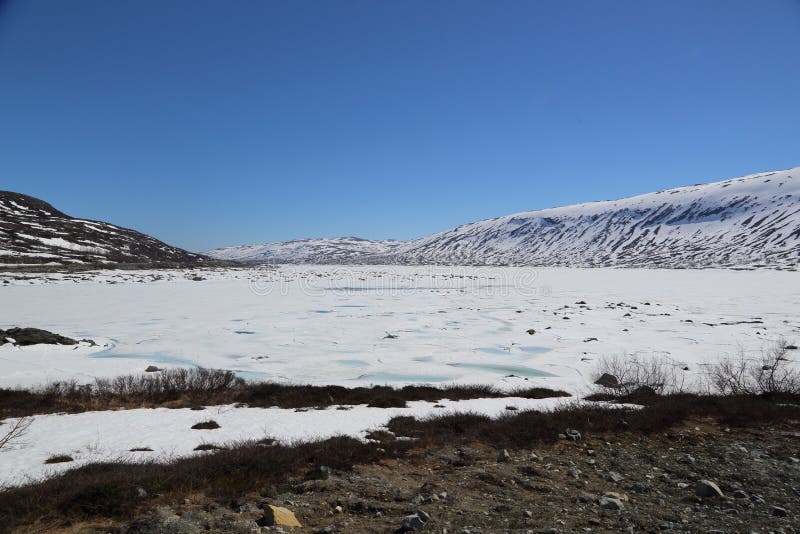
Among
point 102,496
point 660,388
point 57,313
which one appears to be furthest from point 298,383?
point 57,313

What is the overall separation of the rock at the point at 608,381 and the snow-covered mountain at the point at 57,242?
304ft

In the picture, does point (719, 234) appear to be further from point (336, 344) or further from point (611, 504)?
point (611, 504)

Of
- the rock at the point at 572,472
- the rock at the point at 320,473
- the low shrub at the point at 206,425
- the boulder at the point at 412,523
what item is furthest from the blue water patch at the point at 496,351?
the boulder at the point at 412,523

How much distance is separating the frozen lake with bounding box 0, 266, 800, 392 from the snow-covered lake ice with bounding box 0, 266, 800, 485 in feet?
0.34

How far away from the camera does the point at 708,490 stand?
645 centimetres

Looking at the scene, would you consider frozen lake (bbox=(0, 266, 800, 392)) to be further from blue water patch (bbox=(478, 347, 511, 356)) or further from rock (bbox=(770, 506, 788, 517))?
rock (bbox=(770, 506, 788, 517))

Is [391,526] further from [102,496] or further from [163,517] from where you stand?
[102,496]

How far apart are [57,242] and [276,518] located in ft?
434

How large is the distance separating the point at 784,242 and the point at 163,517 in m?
176

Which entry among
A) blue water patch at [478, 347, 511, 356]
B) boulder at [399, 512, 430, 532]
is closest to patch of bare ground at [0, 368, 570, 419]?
blue water patch at [478, 347, 511, 356]

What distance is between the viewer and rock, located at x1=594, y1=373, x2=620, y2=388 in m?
17.2

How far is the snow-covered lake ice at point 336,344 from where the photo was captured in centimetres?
1215

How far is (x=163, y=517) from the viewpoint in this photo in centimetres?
556

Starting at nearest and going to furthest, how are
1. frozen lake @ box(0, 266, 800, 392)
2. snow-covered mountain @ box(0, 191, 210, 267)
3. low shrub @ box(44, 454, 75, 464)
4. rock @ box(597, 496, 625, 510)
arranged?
rock @ box(597, 496, 625, 510) → low shrub @ box(44, 454, 75, 464) → frozen lake @ box(0, 266, 800, 392) → snow-covered mountain @ box(0, 191, 210, 267)
